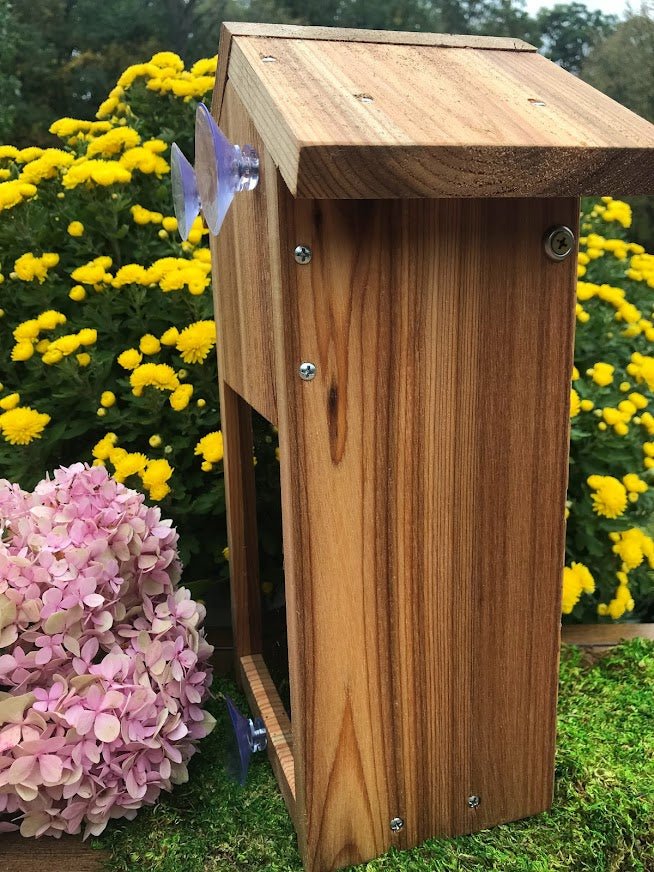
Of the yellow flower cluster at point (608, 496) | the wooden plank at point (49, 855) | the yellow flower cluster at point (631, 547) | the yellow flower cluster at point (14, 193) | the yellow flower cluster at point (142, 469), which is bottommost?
the wooden plank at point (49, 855)

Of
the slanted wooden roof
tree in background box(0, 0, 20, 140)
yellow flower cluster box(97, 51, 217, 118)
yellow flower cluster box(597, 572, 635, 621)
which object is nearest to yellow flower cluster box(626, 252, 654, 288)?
yellow flower cluster box(597, 572, 635, 621)

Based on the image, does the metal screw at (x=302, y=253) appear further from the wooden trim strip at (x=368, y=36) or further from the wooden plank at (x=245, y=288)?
the wooden trim strip at (x=368, y=36)

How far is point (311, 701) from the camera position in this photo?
117 cm

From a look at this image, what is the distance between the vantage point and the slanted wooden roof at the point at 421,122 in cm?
92

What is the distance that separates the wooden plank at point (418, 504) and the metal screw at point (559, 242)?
0.05 ft

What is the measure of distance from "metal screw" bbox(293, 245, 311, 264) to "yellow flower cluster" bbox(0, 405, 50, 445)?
1.02 metres

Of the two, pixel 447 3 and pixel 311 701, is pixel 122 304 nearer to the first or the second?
pixel 311 701

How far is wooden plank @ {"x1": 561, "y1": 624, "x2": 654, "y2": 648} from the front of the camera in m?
1.95

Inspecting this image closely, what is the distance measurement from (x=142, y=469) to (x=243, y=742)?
627 millimetres

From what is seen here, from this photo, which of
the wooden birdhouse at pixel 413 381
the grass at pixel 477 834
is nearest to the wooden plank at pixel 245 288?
the wooden birdhouse at pixel 413 381

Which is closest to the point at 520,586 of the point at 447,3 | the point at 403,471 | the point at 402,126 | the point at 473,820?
the point at 403,471

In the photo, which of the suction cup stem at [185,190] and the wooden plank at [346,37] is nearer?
the wooden plank at [346,37]

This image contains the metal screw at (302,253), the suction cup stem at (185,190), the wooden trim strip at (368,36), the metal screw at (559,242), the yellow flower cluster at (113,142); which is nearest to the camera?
the metal screw at (302,253)

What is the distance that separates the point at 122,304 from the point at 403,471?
113 cm
